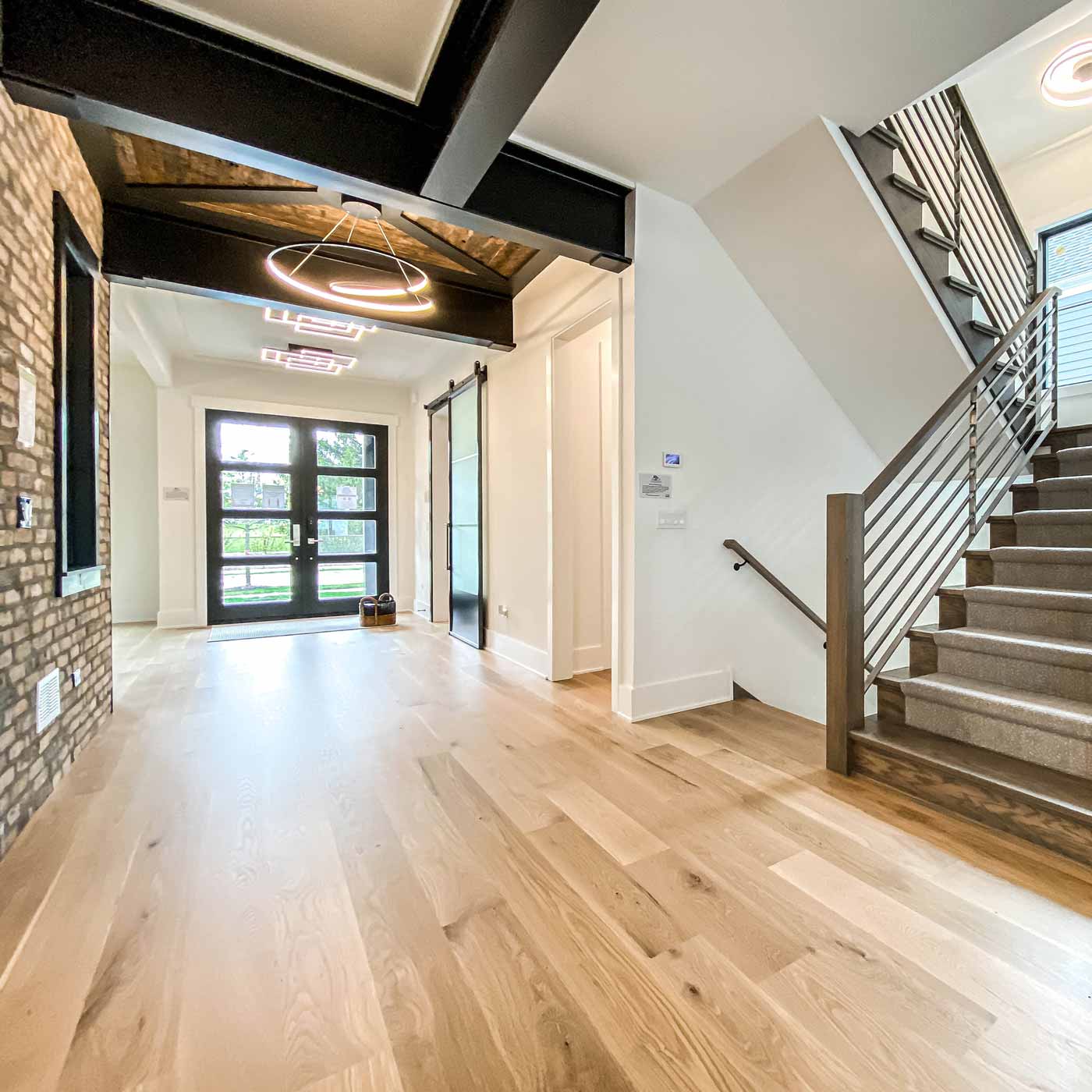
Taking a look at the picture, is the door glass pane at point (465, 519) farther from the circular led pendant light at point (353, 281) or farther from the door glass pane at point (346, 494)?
the door glass pane at point (346, 494)

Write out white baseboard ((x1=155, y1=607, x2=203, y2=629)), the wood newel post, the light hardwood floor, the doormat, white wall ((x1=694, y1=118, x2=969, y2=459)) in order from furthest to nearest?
1. white baseboard ((x1=155, y1=607, x2=203, y2=629))
2. the doormat
3. white wall ((x1=694, y1=118, x2=969, y2=459))
4. the wood newel post
5. the light hardwood floor

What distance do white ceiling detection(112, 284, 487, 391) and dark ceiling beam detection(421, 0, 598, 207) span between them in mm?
2659

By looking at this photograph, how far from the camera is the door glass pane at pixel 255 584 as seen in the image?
6.47 metres

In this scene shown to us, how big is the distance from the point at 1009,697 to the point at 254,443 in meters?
7.28

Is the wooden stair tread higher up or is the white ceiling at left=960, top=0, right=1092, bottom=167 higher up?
the white ceiling at left=960, top=0, right=1092, bottom=167

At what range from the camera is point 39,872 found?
170cm

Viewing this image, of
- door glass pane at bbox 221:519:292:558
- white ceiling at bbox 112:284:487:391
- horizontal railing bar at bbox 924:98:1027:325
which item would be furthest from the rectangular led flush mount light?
horizontal railing bar at bbox 924:98:1027:325

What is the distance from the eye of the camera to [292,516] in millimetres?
6809

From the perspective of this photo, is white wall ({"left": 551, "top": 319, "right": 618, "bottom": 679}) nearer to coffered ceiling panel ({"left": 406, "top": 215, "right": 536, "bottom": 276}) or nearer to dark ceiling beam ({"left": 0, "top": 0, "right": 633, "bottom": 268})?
coffered ceiling panel ({"left": 406, "top": 215, "right": 536, "bottom": 276})

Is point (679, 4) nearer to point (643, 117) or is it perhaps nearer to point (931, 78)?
point (643, 117)

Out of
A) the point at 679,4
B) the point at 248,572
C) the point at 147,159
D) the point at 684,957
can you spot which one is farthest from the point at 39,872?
the point at 248,572

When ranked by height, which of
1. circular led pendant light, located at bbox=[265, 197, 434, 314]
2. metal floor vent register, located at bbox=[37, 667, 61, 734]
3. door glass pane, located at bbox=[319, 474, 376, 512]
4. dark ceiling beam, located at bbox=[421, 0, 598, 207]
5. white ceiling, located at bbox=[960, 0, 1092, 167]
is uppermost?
white ceiling, located at bbox=[960, 0, 1092, 167]

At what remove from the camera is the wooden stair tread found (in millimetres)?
1759

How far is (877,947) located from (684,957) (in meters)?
0.51
